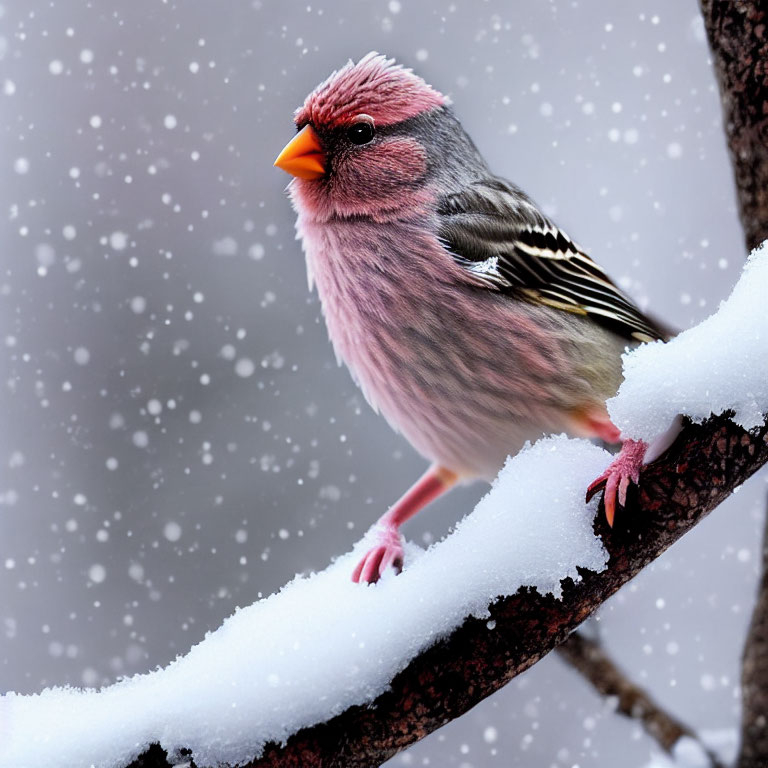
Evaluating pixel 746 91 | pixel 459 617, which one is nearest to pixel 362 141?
pixel 746 91

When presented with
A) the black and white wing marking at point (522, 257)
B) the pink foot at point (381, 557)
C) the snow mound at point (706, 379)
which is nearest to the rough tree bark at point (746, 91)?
the black and white wing marking at point (522, 257)

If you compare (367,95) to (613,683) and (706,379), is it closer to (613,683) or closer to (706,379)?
(706,379)

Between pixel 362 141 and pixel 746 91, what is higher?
pixel 362 141

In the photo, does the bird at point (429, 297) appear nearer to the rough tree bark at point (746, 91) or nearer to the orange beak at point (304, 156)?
the orange beak at point (304, 156)


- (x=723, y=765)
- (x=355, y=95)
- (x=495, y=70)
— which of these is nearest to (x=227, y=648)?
(x=355, y=95)

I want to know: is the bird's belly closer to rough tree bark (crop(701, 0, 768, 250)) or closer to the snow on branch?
the snow on branch
